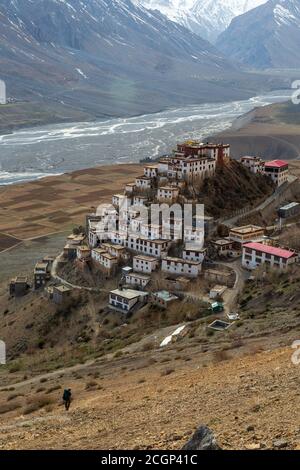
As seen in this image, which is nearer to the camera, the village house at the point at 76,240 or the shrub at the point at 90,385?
the shrub at the point at 90,385

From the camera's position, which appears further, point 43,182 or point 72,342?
point 43,182

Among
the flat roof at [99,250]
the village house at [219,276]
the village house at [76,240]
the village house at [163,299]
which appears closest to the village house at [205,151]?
the village house at [76,240]

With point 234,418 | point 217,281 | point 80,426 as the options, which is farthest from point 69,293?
point 234,418

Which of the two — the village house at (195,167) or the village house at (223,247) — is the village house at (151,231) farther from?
the village house at (195,167)

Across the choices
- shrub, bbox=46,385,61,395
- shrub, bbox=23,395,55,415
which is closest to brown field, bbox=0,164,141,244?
shrub, bbox=46,385,61,395

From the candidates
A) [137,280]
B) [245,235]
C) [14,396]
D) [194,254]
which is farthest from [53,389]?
[245,235]
